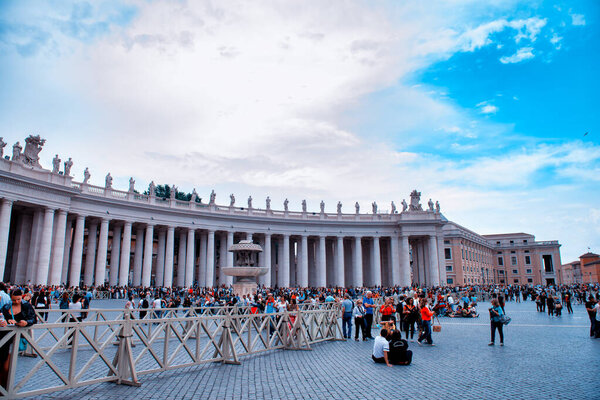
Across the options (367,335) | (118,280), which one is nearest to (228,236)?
(118,280)

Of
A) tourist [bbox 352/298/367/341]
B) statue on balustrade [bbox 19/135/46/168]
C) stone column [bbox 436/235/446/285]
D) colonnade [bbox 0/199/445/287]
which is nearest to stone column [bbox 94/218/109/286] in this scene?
colonnade [bbox 0/199/445/287]

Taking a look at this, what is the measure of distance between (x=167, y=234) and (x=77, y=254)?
12063 millimetres

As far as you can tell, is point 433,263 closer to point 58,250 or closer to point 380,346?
point 58,250

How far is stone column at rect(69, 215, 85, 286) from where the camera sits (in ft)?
150

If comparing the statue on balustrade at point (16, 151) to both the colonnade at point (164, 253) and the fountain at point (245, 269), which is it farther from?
the fountain at point (245, 269)

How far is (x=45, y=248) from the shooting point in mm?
42250

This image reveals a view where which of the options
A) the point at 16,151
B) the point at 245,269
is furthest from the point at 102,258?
the point at 245,269

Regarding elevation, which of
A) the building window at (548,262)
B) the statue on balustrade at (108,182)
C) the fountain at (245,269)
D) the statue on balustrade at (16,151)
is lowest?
the fountain at (245,269)

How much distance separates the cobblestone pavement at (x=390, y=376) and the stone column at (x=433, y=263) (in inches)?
2033

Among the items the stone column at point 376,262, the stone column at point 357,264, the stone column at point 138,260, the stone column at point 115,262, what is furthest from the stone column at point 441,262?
the stone column at point 115,262

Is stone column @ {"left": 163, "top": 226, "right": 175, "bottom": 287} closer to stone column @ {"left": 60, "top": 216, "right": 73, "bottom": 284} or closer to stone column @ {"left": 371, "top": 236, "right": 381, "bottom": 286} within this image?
stone column @ {"left": 60, "top": 216, "right": 73, "bottom": 284}

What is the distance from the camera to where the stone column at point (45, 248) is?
4122 cm

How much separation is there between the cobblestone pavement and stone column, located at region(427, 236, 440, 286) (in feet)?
169

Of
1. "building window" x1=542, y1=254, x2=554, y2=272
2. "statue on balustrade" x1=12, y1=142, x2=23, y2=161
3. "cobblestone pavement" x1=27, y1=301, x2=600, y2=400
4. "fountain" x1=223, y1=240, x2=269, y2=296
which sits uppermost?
"statue on balustrade" x1=12, y1=142, x2=23, y2=161
